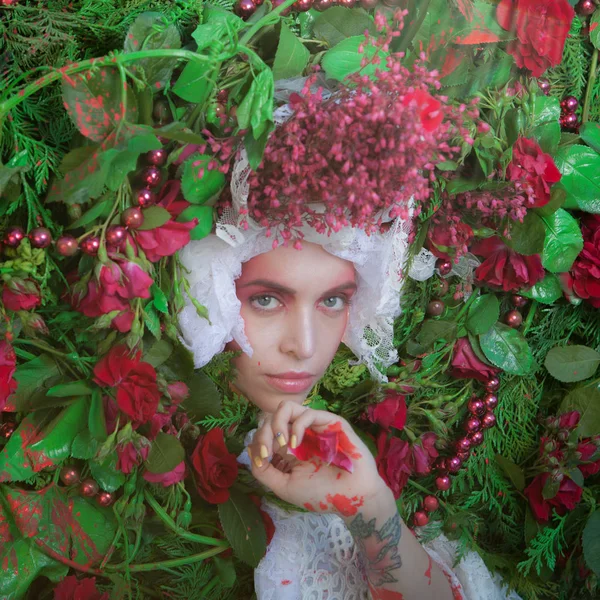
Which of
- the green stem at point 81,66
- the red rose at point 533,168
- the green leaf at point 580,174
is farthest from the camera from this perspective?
the green leaf at point 580,174

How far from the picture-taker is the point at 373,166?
91 centimetres

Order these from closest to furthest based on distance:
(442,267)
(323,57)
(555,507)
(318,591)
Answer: (323,57)
(318,591)
(442,267)
(555,507)

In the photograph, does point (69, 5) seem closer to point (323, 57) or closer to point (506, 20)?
point (323, 57)

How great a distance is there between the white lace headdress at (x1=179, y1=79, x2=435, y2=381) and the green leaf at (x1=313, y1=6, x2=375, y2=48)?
0.31 feet

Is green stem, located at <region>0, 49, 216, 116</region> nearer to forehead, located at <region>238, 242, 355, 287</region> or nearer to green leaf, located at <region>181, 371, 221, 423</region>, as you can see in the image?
forehead, located at <region>238, 242, 355, 287</region>

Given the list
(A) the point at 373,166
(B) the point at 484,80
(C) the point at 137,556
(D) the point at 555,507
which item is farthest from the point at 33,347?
(D) the point at 555,507

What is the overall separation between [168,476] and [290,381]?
230 mm

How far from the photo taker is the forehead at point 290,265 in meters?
1.04

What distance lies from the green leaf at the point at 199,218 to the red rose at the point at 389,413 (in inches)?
17.3

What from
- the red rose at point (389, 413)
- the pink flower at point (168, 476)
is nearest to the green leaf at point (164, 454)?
the pink flower at point (168, 476)

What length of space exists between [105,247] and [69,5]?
11.9 inches

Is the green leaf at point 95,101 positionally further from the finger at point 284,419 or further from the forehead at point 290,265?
the finger at point 284,419

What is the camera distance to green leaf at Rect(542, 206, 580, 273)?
124 centimetres

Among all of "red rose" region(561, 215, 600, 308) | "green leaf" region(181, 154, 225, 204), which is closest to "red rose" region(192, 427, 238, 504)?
"green leaf" region(181, 154, 225, 204)
